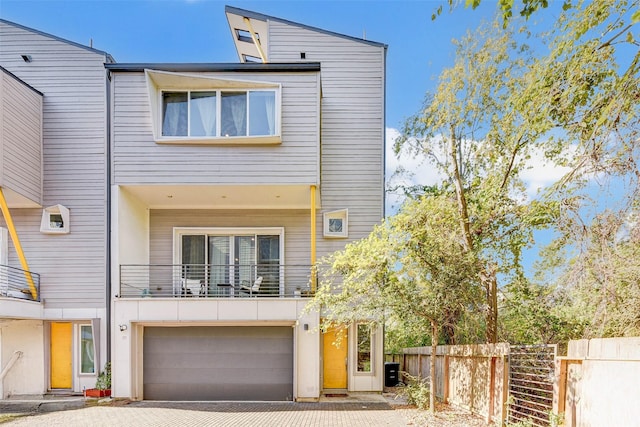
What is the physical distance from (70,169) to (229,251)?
471 centimetres

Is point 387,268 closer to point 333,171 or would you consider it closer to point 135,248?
point 333,171

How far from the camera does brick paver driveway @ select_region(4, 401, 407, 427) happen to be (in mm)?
7816

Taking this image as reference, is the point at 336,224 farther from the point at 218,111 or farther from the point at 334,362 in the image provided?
the point at 218,111

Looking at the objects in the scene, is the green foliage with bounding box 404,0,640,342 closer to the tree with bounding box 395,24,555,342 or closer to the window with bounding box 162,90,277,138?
the tree with bounding box 395,24,555,342

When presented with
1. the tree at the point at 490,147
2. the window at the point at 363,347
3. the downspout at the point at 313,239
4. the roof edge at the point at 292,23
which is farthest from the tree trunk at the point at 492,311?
the roof edge at the point at 292,23

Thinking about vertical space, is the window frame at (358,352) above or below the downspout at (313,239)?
below

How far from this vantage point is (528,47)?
9406 mm

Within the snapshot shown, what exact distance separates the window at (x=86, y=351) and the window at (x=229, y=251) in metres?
2.83

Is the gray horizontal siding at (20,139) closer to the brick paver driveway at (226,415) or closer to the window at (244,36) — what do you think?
the brick paver driveway at (226,415)

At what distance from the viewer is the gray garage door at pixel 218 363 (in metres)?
10.1

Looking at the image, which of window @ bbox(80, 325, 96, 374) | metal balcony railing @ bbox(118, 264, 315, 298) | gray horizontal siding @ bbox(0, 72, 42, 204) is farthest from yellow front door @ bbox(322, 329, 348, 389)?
gray horizontal siding @ bbox(0, 72, 42, 204)

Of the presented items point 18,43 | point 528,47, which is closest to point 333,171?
point 528,47

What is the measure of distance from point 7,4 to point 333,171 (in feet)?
32.9

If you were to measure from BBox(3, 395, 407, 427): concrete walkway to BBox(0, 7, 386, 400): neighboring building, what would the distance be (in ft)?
2.08
